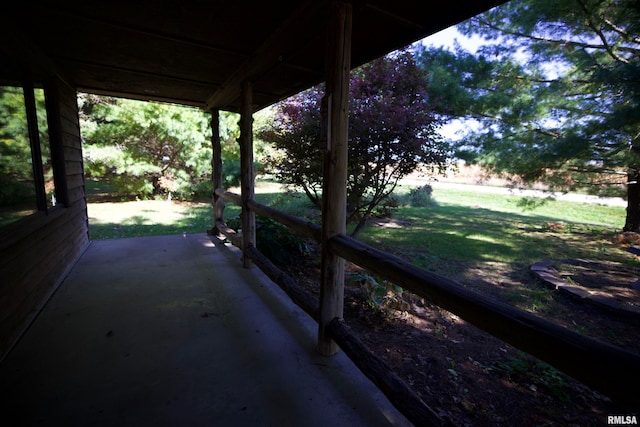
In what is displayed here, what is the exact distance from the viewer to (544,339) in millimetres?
1037

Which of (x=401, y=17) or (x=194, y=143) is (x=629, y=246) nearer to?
(x=401, y=17)

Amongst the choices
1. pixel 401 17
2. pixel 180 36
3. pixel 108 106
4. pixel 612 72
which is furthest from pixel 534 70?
pixel 108 106

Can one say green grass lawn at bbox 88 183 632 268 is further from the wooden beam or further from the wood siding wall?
the wooden beam

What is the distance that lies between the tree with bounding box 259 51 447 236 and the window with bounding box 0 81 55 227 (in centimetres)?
326

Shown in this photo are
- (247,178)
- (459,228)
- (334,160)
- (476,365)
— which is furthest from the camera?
(459,228)

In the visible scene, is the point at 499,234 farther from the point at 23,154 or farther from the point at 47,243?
the point at 23,154

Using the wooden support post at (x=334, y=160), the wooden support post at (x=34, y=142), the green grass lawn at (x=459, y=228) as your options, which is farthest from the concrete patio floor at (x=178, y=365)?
the green grass lawn at (x=459, y=228)

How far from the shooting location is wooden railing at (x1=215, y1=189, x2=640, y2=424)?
2.92ft

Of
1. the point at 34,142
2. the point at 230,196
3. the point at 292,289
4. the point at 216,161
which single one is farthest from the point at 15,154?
the point at 216,161

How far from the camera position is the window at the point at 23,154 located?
7.65 ft

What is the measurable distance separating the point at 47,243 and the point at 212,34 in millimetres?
2594

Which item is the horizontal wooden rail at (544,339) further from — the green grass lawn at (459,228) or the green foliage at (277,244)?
the green grass lawn at (459,228)

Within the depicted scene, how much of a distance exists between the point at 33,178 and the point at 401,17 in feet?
11.2

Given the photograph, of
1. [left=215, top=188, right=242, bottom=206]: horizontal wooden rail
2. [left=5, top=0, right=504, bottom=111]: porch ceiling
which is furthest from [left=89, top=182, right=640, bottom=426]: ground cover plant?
[left=5, top=0, right=504, bottom=111]: porch ceiling
